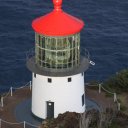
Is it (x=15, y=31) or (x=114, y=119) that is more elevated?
(x=114, y=119)

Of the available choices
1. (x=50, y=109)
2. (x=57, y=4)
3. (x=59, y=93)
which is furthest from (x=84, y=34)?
(x=57, y=4)

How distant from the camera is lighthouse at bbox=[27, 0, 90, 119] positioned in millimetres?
26922

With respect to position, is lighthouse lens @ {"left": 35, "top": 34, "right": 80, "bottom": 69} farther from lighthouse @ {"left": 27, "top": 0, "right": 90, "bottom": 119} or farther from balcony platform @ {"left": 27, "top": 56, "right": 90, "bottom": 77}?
balcony platform @ {"left": 27, "top": 56, "right": 90, "bottom": 77}

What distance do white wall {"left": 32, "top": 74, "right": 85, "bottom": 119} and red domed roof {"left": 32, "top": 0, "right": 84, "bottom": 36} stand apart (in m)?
2.50

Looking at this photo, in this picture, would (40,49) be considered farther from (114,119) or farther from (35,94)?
(114,119)

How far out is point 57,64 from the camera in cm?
2728

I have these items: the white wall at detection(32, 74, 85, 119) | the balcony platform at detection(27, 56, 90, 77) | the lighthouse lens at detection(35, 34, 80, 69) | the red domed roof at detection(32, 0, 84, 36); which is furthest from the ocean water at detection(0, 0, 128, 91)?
the red domed roof at detection(32, 0, 84, 36)

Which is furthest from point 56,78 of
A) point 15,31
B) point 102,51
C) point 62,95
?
point 15,31

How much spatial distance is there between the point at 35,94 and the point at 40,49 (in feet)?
8.97

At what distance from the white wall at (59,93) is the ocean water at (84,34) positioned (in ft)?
45.7

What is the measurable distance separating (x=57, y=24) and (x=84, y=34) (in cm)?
2438

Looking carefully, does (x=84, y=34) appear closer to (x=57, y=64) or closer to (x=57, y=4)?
(x=57, y=64)

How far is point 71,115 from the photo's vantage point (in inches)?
1011

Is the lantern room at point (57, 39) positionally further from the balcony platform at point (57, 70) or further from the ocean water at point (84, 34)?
the ocean water at point (84, 34)
